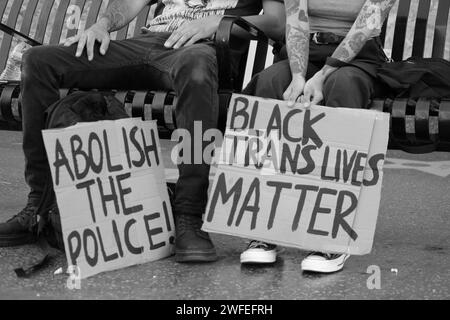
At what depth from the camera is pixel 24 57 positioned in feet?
12.1

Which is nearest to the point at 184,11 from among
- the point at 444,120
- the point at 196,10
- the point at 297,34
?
the point at 196,10

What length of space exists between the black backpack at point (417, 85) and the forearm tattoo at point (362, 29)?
0.48 ft

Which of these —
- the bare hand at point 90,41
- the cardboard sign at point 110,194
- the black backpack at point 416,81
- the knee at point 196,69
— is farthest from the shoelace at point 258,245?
the bare hand at point 90,41

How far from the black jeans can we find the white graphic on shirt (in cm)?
12

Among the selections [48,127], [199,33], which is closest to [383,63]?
[199,33]

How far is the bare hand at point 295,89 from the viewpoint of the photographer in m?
3.42

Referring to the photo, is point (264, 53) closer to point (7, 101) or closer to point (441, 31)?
point (441, 31)

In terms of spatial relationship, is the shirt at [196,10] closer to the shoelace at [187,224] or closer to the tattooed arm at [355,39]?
the tattooed arm at [355,39]

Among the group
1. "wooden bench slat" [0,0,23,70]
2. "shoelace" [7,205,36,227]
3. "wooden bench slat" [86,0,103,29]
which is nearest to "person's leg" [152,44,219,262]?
"shoelace" [7,205,36,227]

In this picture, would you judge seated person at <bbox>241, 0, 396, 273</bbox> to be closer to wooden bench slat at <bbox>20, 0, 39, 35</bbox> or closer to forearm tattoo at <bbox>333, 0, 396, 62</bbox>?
forearm tattoo at <bbox>333, 0, 396, 62</bbox>

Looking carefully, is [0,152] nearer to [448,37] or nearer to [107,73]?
[107,73]

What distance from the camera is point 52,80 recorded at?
3.66m

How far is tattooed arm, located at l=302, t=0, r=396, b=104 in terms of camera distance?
341 cm
